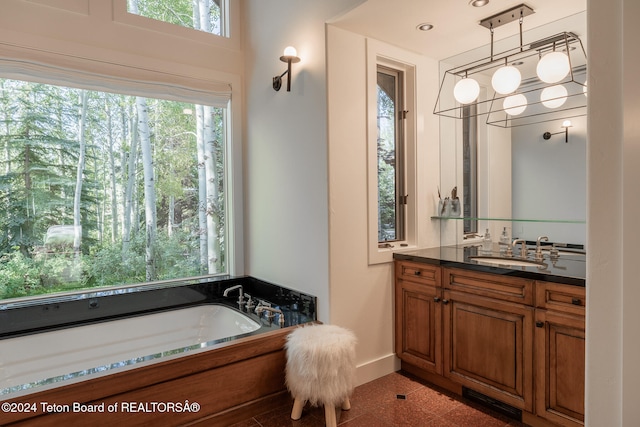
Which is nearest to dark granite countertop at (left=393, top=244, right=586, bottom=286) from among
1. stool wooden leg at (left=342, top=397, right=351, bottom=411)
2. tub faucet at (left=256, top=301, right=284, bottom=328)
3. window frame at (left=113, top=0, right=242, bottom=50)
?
tub faucet at (left=256, top=301, right=284, bottom=328)

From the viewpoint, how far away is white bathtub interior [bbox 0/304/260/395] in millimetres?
2303

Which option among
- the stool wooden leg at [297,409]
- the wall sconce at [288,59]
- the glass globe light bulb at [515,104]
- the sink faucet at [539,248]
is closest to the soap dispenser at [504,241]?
the sink faucet at [539,248]

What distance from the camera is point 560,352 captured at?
1.92m

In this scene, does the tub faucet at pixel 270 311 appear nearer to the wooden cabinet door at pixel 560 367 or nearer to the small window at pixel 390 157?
the small window at pixel 390 157

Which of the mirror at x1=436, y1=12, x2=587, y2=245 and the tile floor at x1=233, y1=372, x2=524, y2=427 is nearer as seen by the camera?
the tile floor at x1=233, y1=372, x2=524, y2=427

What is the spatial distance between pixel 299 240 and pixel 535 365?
A: 1609mm

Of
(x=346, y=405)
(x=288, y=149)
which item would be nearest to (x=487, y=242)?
(x=346, y=405)

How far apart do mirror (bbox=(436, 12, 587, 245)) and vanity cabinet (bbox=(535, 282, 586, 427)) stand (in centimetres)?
58

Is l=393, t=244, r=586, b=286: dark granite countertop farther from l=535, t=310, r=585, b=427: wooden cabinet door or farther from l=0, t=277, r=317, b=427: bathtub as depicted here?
l=0, t=277, r=317, b=427: bathtub

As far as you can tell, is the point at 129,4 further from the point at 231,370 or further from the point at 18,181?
the point at 231,370

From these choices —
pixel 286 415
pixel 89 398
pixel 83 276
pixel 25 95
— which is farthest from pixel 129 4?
pixel 286 415

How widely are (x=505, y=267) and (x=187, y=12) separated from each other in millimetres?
3088

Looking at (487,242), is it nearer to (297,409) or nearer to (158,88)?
(297,409)

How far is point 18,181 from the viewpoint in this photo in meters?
2.61
